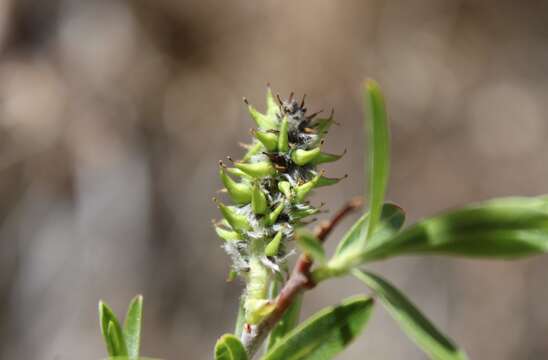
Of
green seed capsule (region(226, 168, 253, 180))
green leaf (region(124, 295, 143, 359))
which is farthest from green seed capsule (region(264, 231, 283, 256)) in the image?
green leaf (region(124, 295, 143, 359))

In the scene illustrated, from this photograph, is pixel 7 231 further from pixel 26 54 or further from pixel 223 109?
pixel 223 109

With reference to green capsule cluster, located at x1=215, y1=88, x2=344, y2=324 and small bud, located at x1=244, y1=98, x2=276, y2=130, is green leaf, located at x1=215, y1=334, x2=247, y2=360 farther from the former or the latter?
small bud, located at x1=244, y1=98, x2=276, y2=130

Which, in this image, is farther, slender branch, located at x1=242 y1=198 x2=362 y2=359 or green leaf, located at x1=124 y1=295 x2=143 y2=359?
green leaf, located at x1=124 y1=295 x2=143 y2=359

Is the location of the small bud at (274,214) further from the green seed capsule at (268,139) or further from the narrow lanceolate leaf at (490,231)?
the narrow lanceolate leaf at (490,231)

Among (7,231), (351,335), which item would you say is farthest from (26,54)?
(351,335)

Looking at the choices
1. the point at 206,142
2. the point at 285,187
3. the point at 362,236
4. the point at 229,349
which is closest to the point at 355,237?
the point at 362,236
